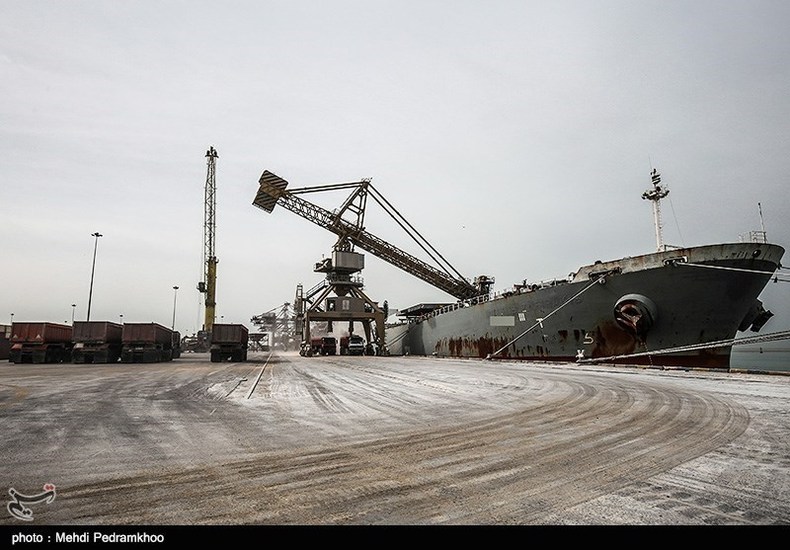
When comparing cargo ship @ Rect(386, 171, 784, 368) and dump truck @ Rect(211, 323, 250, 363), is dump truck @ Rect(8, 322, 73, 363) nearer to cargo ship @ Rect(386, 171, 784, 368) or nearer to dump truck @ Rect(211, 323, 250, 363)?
dump truck @ Rect(211, 323, 250, 363)

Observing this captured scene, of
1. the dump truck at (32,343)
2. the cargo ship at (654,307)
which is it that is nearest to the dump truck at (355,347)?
the cargo ship at (654,307)

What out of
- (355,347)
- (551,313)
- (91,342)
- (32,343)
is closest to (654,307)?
(551,313)

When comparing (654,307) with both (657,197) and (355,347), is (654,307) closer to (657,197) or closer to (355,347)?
(657,197)

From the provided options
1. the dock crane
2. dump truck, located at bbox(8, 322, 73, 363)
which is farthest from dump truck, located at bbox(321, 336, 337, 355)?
dump truck, located at bbox(8, 322, 73, 363)

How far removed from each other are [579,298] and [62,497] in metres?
23.5

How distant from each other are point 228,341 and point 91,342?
9037mm

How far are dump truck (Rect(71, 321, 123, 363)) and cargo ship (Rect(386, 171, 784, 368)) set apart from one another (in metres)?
28.9

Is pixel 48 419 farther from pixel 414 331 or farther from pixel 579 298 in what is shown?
pixel 414 331

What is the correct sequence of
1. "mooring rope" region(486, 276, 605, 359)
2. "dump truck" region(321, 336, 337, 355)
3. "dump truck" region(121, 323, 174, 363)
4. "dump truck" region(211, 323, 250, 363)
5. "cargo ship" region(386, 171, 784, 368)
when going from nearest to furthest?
"cargo ship" region(386, 171, 784, 368) < "mooring rope" region(486, 276, 605, 359) < "dump truck" region(121, 323, 174, 363) < "dump truck" region(211, 323, 250, 363) < "dump truck" region(321, 336, 337, 355)

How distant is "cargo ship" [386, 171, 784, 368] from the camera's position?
18.8 m

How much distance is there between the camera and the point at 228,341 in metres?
32.0

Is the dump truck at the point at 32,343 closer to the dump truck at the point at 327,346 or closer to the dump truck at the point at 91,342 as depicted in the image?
the dump truck at the point at 91,342

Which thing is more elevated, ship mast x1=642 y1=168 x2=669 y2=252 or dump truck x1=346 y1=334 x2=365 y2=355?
ship mast x1=642 y1=168 x2=669 y2=252
